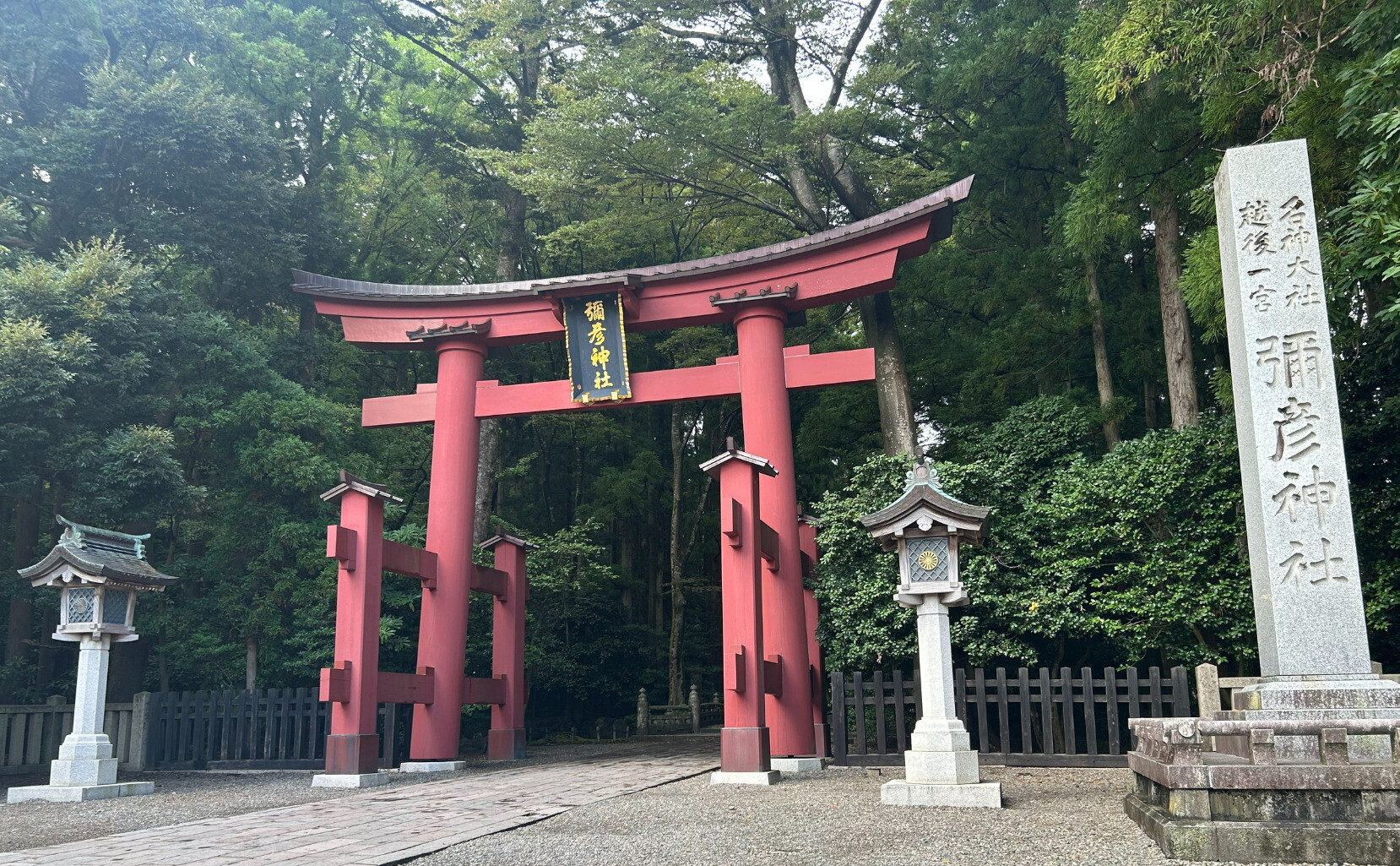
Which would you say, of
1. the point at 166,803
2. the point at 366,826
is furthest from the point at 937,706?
the point at 166,803

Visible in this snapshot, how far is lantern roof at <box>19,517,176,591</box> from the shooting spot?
9.02 meters

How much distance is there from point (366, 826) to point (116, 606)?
5055 millimetres

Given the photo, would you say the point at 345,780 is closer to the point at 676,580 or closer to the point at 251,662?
the point at 251,662

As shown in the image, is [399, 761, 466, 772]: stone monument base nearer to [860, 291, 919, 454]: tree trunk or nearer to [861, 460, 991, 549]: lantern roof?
[861, 460, 991, 549]: lantern roof

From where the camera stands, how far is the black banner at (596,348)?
11195 mm

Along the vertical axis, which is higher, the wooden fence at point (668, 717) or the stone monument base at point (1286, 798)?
the stone monument base at point (1286, 798)

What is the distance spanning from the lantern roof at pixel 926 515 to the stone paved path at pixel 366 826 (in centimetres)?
304

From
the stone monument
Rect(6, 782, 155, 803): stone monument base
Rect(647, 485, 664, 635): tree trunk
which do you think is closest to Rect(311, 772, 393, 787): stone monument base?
Rect(6, 782, 155, 803): stone monument base

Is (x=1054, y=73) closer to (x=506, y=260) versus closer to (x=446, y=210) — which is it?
(x=506, y=260)

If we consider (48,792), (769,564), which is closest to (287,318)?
(48,792)

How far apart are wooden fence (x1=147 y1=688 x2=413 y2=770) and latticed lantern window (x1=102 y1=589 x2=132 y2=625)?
2155 mm

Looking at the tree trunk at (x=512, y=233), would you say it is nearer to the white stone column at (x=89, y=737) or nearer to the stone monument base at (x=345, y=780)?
the white stone column at (x=89, y=737)

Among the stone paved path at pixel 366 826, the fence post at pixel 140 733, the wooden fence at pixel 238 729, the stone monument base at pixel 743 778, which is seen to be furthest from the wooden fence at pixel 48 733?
the stone monument base at pixel 743 778

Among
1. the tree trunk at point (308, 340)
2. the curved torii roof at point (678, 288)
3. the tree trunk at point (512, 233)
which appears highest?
the tree trunk at point (512, 233)
